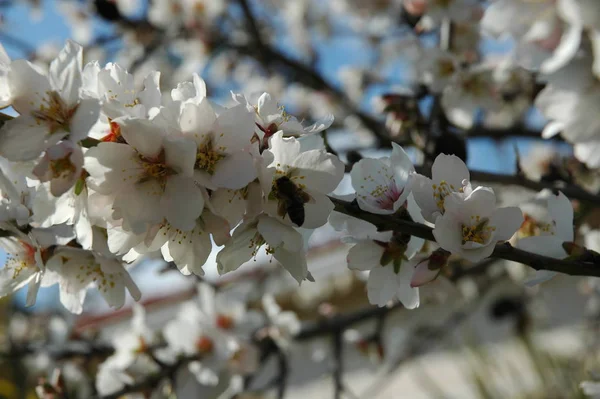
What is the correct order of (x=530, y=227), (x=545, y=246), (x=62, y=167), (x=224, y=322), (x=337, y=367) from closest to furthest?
(x=62, y=167), (x=545, y=246), (x=530, y=227), (x=337, y=367), (x=224, y=322)

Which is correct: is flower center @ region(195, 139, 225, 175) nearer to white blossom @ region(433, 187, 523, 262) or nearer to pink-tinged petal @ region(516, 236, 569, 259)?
white blossom @ region(433, 187, 523, 262)

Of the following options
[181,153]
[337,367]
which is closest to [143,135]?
[181,153]

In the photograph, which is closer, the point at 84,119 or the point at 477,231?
the point at 84,119

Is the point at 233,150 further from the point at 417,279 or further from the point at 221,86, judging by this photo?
the point at 221,86

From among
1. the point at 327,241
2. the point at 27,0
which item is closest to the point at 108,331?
the point at 327,241

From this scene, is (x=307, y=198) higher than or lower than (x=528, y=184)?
higher

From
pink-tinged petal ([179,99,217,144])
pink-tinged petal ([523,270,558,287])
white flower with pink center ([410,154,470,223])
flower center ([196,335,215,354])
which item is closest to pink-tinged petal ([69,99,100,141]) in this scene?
pink-tinged petal ([179,99,217,144])

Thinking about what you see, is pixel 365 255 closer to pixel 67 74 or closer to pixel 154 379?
pixel 67 74
